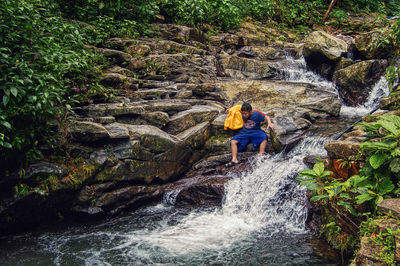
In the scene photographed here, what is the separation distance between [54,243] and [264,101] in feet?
24.9

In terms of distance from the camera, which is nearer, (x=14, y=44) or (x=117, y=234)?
(x=14, y=44)

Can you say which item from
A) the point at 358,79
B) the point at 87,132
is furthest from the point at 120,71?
the point at 358,79

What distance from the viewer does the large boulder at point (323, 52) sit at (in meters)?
13.0

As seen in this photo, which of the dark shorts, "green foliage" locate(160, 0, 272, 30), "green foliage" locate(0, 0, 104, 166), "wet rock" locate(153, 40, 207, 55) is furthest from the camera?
"green foliage" locate(160, 0, 272, 30)

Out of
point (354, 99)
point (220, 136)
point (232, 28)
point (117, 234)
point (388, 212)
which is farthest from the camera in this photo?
point (232, 28)

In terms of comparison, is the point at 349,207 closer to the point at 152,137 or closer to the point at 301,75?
the point at 152,137

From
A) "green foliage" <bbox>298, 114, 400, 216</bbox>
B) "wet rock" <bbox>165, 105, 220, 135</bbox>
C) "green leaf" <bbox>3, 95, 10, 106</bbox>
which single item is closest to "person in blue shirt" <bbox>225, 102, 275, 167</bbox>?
"wet rock" <bbox>165, 105, 220, 135</bbox>

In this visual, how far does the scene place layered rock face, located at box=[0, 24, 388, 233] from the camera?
260 inches

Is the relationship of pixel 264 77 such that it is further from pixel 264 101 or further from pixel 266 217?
pixel 266 217

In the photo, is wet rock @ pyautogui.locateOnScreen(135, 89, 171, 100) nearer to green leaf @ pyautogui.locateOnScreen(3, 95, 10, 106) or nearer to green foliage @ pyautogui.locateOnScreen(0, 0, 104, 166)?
green foliage @ pyautogui.locateOnScreen(0, 0, 104, 166)

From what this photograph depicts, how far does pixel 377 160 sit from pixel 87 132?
18.7 ft

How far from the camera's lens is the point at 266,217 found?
6535mm

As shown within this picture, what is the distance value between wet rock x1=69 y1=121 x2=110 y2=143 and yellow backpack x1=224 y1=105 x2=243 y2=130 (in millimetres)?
3415

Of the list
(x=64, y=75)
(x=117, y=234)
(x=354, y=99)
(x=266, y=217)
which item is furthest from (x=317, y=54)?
(x=117, y=234)
